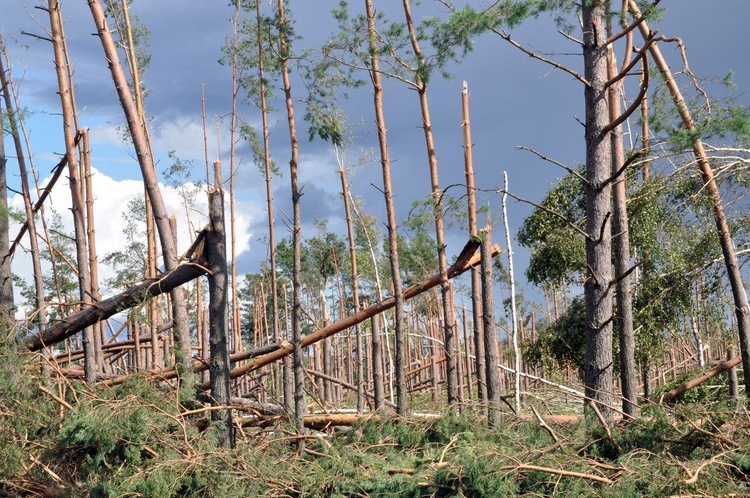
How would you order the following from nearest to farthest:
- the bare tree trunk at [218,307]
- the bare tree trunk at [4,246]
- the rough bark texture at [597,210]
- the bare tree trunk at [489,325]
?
1. the rough bark texture at [597,210]
2. the bare tree trunk at [218,307]
3. the bare tree trunk at [4,246]
4. the bare tree trunk at [489,325]

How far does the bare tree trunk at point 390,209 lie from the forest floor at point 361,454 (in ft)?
16.4

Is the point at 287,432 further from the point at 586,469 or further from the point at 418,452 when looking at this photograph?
the point at 586,469

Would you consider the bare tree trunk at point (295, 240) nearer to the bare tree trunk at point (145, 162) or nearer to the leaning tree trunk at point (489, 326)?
the bare tree trunk at point (145, 162)

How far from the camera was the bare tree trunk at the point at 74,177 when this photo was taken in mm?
12078

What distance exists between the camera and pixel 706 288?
1309cm

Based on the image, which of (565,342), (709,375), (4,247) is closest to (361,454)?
(4,247)

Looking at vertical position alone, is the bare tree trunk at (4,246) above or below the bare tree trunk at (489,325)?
above

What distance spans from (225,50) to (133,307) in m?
10.3

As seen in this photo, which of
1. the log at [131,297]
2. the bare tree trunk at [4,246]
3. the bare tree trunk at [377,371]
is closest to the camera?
the log at [131,297]

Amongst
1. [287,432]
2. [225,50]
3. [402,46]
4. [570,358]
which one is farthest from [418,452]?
[225,50]

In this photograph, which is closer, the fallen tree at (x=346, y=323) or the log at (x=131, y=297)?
the log at (x=131, y=297)

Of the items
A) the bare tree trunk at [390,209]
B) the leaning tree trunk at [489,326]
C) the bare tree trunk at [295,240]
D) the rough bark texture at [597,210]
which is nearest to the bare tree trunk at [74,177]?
the bare tree trunk at [295,240]

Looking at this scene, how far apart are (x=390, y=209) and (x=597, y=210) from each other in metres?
6.55

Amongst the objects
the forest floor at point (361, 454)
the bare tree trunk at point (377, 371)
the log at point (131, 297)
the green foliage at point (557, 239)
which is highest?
the green foliage at point (557, 239)
